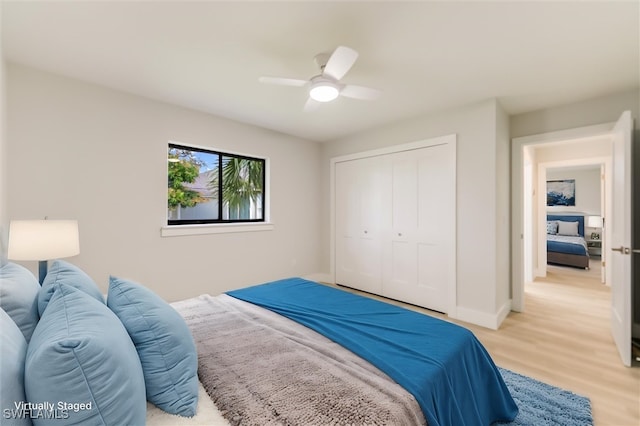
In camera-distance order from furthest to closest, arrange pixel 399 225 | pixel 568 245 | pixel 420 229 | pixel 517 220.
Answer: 1. pixel 568 245
2. pixel 399 225
3. pixel 420 229
4. pixel 517 220

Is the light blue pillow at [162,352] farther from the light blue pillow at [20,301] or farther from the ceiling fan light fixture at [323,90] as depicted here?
the ceiling fan light fixture at [323,90]

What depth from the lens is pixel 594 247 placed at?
6.73 meters

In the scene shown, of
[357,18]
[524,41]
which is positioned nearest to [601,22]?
[524,41]

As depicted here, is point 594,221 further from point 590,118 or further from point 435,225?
point 435,225

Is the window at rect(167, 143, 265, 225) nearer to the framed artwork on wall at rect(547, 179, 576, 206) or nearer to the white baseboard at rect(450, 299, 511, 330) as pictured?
the white baseboard at rect(450, 299, 511, 330)

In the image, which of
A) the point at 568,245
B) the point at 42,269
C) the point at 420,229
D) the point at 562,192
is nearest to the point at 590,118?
the point at 420,229

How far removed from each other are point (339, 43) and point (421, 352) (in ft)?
6.59

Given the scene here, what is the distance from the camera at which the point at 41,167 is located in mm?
2373

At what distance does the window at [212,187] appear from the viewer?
3.34m

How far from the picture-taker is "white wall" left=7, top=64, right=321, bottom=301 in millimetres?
2334

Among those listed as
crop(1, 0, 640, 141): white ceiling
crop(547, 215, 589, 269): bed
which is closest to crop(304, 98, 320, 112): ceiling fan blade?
crop(1, 0, 640, 141): white ceiling

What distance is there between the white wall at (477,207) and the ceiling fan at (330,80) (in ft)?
4.95

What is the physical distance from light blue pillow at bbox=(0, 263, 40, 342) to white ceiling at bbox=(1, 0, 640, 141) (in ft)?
5.26

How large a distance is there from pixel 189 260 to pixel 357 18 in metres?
2.95
